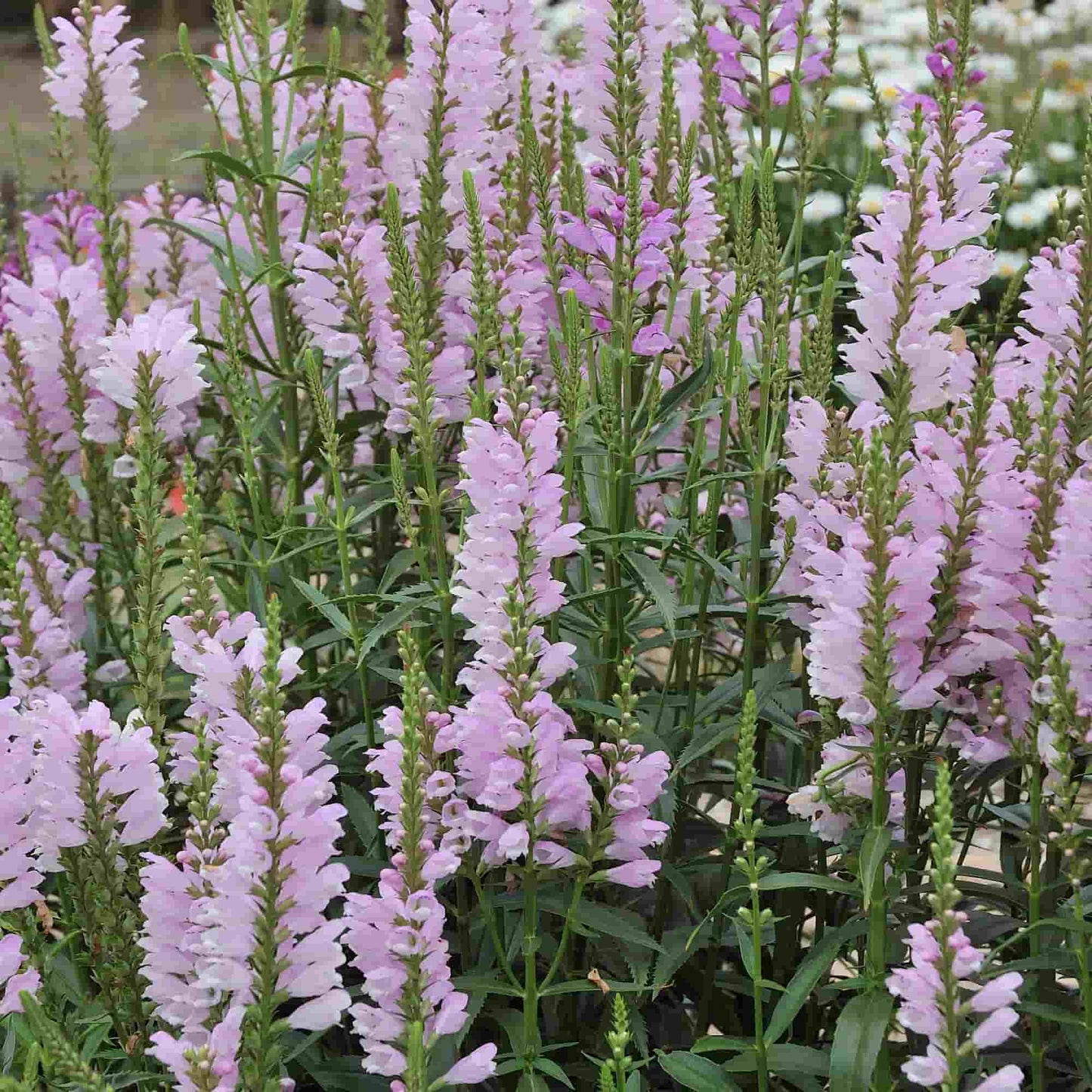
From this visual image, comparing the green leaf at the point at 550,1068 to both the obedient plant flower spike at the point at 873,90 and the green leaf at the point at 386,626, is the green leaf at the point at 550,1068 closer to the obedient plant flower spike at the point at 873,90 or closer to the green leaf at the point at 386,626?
the green leaf at the point at 386,626

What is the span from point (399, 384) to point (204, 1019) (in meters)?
1.16

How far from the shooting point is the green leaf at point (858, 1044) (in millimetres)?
1856

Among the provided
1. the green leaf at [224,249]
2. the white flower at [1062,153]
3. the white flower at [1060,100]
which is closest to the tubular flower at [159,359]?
the green leaf at [224,249]

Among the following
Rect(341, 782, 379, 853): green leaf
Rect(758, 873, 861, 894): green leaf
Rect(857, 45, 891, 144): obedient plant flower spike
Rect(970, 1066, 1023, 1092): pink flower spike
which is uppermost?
Rect(857, 45, 891, 144): obedient plant flower spike

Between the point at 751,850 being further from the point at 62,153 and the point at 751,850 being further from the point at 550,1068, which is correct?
the point at 62,153

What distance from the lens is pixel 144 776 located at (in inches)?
75.1

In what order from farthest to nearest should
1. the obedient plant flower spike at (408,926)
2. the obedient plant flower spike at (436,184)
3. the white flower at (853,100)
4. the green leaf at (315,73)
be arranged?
the white flower at (853,100)
the green leaf at (315,73)
the obedient plant flower spike at (436,184)
the obedient plant flower spike at (408,926)

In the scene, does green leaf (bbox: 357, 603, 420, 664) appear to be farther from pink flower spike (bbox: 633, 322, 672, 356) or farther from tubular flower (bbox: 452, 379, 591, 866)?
pink flower spike (bbox: 633, 322, 672, 356)

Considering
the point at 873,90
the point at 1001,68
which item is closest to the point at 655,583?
the point at 873,90

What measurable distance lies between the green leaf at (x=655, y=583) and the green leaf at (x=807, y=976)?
1.61ft

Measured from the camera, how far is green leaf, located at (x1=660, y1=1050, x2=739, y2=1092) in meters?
2.02

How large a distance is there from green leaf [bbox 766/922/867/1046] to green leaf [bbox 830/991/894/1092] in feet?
0.22

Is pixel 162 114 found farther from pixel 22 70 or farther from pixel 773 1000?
pixel 773 1000

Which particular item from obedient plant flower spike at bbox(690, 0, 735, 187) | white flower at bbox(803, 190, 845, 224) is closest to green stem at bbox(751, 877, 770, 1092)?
obedient plant flower spike at bbox(690, 0, 735, 187)
